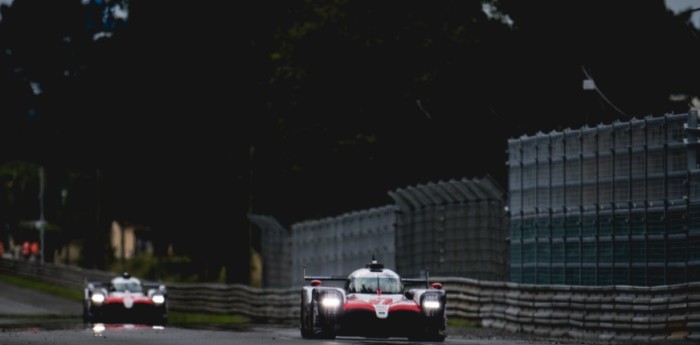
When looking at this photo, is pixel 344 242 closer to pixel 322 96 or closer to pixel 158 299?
pixel 158 299

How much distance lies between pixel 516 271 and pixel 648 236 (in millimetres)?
5760

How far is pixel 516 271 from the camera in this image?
113ft

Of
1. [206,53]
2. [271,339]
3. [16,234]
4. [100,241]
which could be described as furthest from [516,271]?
[16,234]

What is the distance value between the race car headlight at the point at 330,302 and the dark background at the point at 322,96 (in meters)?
21.6

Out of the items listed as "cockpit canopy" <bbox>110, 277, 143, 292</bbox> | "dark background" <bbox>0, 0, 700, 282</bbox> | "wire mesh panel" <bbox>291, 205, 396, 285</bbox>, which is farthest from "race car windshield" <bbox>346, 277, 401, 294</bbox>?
"dark background" <bbox>0, 0, 700, 282</bbox>

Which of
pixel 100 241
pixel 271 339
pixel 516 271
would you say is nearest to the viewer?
pixel 271 339

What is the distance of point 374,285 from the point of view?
2691 centimetres

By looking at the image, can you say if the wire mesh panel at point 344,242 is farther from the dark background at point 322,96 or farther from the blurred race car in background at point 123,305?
the dark background at point 322,96

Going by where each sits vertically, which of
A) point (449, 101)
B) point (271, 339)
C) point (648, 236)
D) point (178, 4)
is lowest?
point (271, 339)

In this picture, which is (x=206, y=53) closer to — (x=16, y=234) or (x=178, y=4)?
(x=178, y=4)

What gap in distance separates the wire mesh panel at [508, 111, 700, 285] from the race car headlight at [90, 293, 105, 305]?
10901mm

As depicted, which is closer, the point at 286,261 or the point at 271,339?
the point at 271,339

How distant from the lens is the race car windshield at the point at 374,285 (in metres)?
26.9

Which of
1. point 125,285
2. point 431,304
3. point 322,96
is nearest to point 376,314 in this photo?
point 431,304
